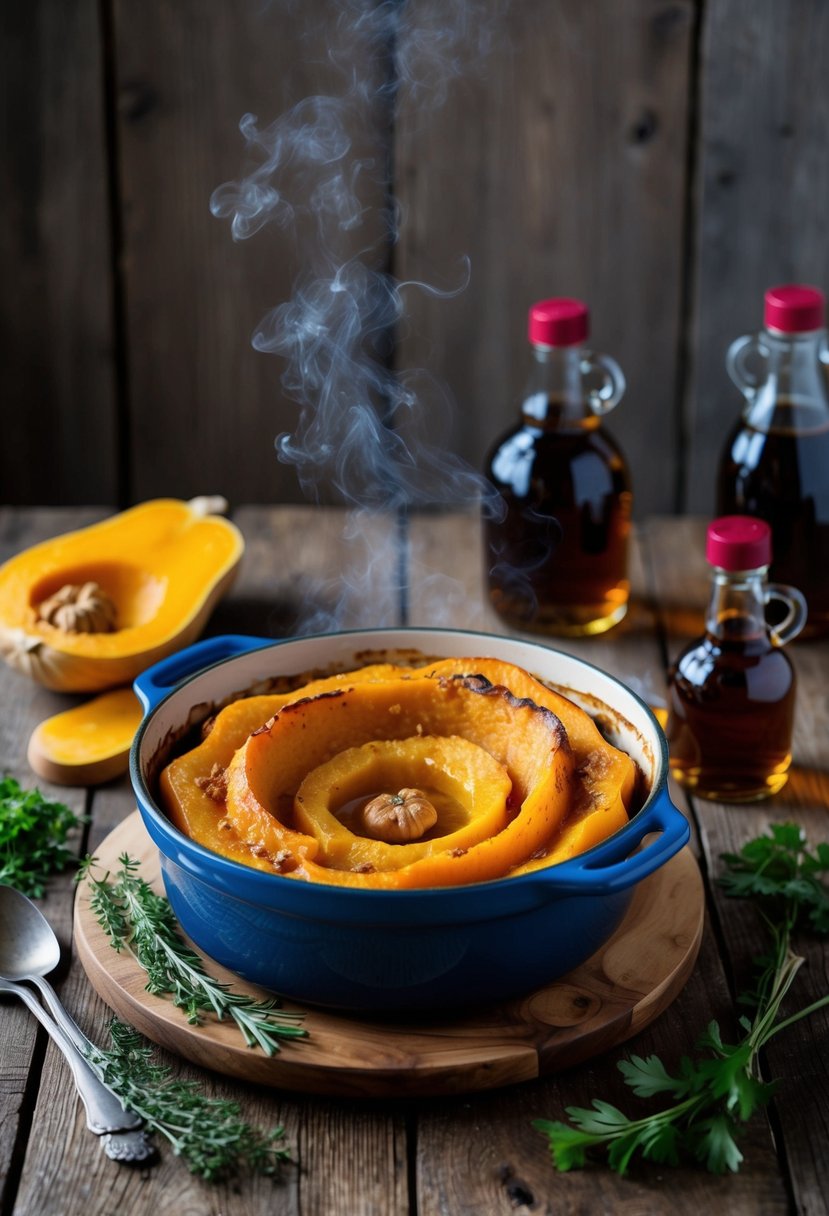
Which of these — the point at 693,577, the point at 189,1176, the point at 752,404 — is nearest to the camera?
the point at 189,1176

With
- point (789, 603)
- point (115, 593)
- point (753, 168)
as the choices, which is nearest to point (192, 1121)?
point (789, 603)

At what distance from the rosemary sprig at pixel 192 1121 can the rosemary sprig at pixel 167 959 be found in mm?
74

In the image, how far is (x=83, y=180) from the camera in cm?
356

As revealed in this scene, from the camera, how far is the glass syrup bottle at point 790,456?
246 cm

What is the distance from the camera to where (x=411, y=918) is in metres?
1.41

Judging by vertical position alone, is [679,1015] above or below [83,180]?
below

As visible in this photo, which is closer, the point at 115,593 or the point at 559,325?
the point at 559,325

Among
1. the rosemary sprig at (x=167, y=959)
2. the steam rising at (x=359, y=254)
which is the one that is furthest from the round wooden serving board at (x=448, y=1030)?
the steam rising at (x=359, y=254)

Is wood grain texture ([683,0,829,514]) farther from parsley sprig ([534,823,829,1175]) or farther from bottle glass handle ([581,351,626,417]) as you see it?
parsley sprig ([534,823,829,1175])

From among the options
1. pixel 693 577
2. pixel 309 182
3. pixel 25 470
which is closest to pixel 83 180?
pixel 309 182

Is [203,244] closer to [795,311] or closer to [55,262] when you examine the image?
[55,262]

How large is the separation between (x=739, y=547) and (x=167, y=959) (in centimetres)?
96

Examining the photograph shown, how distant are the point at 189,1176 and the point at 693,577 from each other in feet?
5.65

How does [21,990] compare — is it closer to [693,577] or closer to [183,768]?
[183,768]
